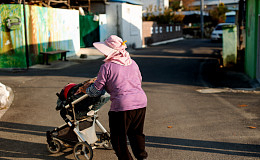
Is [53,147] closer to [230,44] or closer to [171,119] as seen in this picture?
[171,119]

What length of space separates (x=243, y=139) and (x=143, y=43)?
83.2 feet

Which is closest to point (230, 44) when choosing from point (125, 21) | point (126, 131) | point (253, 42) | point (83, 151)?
point (253, 42)

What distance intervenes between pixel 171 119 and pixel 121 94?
3.24 m

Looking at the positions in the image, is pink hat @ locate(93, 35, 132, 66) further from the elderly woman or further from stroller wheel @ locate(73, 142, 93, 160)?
stroller wheel @ locate(73, 142, 93, 160)

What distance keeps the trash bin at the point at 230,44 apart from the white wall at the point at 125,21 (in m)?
11.7

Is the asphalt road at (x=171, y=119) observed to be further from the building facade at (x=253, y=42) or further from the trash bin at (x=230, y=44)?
the trash bin at (x=230, y=44)

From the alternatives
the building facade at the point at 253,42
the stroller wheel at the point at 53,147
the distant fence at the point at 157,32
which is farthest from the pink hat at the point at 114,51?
the distant fence at the point at 157,32

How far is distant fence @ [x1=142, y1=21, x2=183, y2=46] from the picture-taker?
32.0 metres

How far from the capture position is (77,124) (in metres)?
5.30

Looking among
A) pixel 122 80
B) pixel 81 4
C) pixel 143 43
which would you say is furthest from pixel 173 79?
pixel 143 43

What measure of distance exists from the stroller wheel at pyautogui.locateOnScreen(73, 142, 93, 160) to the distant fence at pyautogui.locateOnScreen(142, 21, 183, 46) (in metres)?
26.3

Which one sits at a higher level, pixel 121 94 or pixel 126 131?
pixel 121 94

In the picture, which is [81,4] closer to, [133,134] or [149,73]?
[149,73]

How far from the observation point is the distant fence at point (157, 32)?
105 ft
